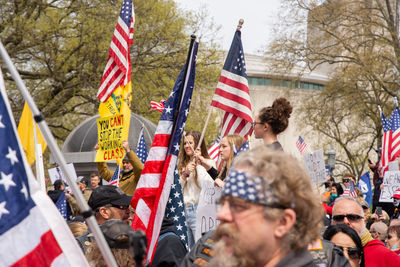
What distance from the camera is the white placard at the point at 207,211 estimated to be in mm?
5398

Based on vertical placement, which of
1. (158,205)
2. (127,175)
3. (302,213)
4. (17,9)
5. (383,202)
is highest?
(17,9)

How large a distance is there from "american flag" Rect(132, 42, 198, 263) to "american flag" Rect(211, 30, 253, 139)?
2.29 metres

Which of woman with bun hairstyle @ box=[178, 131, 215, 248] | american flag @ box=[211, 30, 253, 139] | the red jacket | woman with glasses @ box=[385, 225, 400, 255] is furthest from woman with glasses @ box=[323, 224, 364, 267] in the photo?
woman with glasses @ box=[385, 225, 400, 255]

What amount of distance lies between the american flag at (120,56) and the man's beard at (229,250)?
6238 mm

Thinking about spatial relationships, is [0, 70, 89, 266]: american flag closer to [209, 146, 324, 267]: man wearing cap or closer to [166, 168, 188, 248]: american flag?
[209, 146, 324, 267]: man wearing cap

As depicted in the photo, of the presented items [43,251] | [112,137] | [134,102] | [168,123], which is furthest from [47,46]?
[43,251]

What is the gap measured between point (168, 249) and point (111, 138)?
13.5ft

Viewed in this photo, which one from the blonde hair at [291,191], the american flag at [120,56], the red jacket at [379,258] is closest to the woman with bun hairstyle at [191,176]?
the american flag at [120,56]

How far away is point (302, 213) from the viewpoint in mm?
2471

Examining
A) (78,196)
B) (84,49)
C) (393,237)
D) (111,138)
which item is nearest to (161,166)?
(78,196)

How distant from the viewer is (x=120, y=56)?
8633 mm

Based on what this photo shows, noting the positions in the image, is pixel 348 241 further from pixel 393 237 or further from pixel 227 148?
pixel 393 237

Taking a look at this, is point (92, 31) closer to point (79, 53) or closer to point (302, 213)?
point (79, 53)

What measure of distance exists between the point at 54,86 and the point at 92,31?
2376 mm
